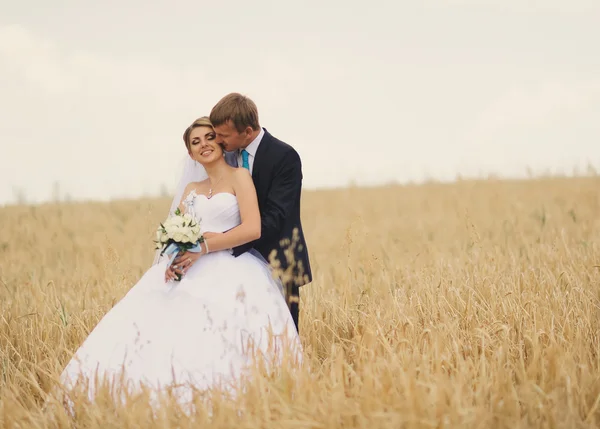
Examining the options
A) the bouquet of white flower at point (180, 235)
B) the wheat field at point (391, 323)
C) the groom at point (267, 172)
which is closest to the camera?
the wheat field at point (391, 323)

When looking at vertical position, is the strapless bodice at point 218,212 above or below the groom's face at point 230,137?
below

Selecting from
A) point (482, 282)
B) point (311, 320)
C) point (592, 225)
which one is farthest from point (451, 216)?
point (311, 320)

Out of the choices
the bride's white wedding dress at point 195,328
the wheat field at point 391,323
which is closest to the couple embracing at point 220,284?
the bride's white wedding dress at point 195,328

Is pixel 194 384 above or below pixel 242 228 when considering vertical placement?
below

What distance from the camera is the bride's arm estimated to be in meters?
3.78

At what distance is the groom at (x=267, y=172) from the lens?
3875 mm

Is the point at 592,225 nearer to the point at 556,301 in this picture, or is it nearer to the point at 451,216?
the point at 451,216

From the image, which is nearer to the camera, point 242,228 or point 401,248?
point 242,228

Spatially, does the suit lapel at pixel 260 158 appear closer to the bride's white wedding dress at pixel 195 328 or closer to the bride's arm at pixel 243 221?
the bride's arm at pixel 243 221

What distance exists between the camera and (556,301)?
16.0 feet

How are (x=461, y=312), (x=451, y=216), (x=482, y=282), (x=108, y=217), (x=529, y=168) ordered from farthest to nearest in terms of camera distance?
(x=529, y=168) < (x=108, y=217) < (x=451, y=216) < (x=482, y=282) < (x=461, y=312)

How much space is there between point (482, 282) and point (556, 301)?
0.61 m

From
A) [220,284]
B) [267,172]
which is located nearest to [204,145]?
[267,172]

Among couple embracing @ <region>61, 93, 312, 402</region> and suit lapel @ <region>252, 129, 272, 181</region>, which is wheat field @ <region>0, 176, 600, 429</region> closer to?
couple embracing @ <region>61, 93, 312, 402</region>
